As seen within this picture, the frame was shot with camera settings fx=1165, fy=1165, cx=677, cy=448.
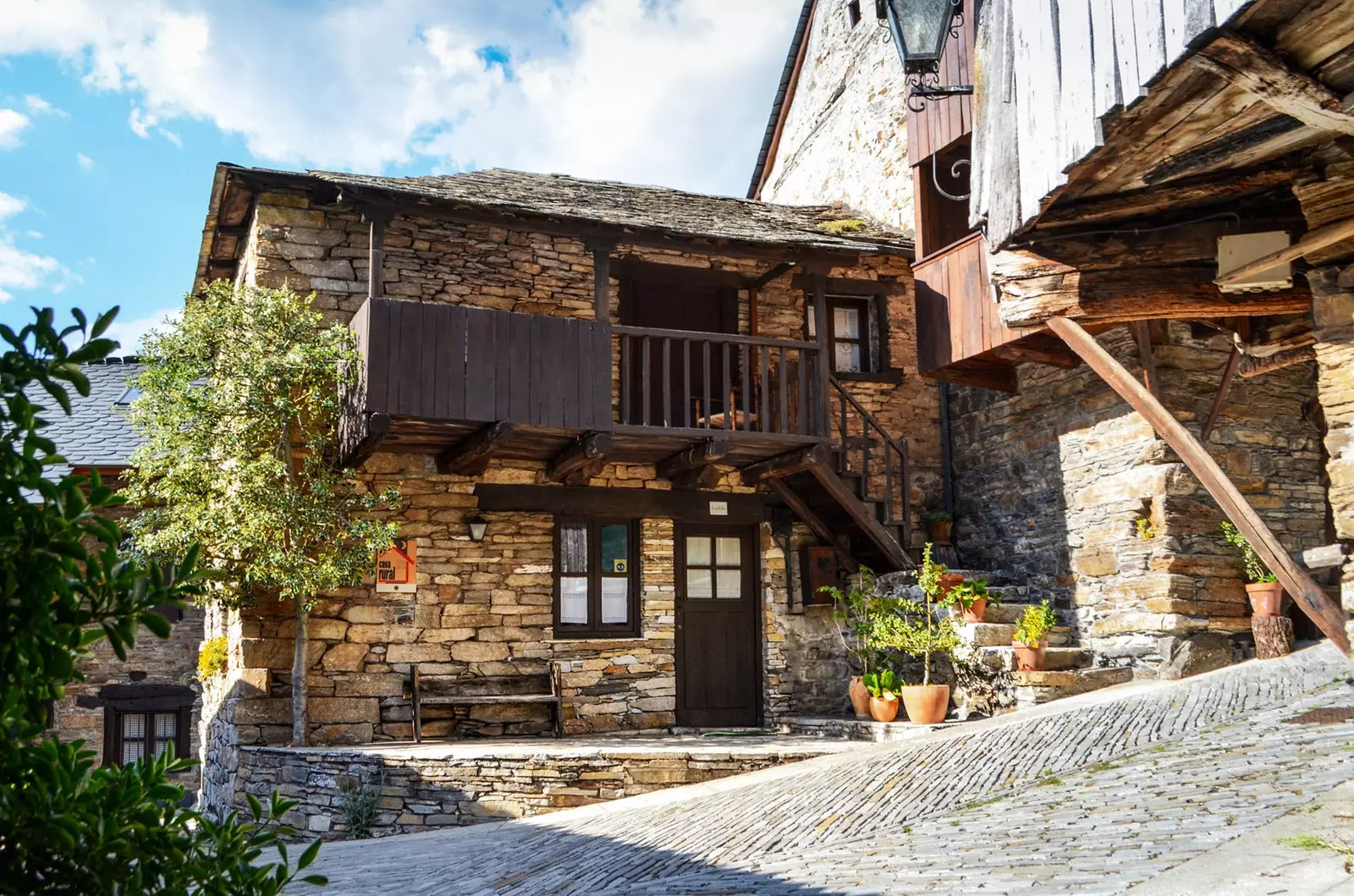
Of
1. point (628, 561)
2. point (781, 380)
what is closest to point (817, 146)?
point (781, 380)

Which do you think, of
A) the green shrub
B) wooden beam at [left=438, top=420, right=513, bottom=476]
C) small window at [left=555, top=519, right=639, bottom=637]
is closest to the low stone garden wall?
the green shrub

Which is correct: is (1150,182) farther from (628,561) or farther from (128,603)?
(628,561)

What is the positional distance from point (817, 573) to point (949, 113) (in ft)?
14.9

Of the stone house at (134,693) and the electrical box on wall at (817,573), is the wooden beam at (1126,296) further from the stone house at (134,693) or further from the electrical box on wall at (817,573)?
the stone house at (134,693)

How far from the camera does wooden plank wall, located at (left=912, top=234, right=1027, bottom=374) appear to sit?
32.4 ft

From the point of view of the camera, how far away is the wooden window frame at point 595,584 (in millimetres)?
10812

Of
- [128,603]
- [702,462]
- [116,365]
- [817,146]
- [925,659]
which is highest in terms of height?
[817,146]

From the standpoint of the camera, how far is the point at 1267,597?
28.6 feet

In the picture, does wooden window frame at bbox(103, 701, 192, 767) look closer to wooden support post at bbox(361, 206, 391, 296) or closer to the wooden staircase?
wooden support post at bbox(361, 206, 391, 296)

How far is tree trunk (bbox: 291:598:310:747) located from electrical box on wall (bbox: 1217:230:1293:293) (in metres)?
7.17

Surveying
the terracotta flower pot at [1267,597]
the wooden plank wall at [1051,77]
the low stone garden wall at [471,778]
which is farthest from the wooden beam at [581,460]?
the terracotta flower pot at [1267,597]

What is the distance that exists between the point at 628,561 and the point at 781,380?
2.30 metres

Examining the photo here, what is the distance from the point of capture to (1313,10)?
339 centimetres

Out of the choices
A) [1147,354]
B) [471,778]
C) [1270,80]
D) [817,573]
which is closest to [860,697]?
[817,573]
